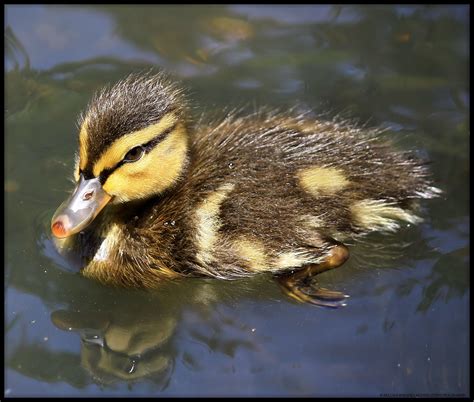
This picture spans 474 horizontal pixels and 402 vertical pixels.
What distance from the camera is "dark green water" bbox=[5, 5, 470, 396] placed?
1949 mm

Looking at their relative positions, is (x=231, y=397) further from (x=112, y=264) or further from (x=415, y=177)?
(x=415, y=177)

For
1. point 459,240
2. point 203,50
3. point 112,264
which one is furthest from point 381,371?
point 203,50

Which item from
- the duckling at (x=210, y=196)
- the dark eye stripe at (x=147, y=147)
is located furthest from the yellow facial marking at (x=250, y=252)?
the dark eye stripe at (x=147, y=147)

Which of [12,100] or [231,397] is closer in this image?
[231,397]

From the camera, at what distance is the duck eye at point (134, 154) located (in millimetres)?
2032

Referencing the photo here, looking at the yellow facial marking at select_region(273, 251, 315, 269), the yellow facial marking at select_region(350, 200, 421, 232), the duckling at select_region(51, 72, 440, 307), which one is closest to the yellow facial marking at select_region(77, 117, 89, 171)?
the duckling at select_region(51, 72, 440, 307)

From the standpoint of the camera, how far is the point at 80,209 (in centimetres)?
205

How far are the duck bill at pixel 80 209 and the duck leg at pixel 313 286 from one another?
1.52ft

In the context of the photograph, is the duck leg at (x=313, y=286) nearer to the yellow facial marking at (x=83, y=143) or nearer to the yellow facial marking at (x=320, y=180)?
the yellow facial marking at (x=320, y=180)

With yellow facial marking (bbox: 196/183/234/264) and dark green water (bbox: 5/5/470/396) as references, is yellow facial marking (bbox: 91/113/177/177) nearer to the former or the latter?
yellow facial marking (bbox: 196/183/234/264)

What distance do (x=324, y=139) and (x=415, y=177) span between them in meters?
0.25

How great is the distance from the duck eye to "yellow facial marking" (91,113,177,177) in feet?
0.06

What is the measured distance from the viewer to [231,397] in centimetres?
189

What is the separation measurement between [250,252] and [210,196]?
158 mm
